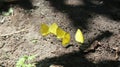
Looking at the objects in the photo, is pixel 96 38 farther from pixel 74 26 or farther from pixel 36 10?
pixel 36 10

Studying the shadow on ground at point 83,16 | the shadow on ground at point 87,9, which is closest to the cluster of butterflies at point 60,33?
the shadow on ground at point 83,16

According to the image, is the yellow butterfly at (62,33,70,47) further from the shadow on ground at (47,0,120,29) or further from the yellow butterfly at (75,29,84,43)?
the shadow on ground at (47,0,120,29)

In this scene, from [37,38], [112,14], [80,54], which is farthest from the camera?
[112,14]

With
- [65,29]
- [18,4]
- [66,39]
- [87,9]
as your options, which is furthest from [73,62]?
[18,4]

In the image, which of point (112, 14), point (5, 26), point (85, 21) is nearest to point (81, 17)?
point (85, 21)

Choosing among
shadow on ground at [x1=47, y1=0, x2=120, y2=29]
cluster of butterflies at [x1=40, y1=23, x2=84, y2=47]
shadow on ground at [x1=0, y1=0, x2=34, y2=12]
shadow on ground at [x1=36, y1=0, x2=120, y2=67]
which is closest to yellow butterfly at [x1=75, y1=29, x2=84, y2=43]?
cluster of butterflies at [x1=40, y1=23, x2=84, y2=47]

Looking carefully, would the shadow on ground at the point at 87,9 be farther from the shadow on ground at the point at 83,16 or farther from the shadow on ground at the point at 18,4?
the shadow on ground at the point at 18,4

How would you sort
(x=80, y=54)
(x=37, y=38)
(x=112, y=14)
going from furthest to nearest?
(x=112, y=14) < (x=37, y=38) < (x=80, y=54)

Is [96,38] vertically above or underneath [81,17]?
underneath
